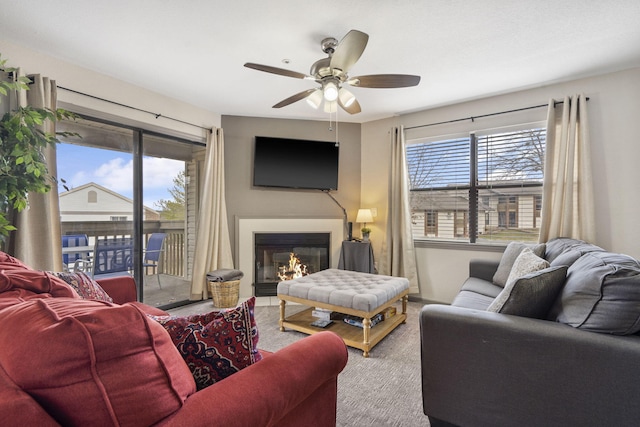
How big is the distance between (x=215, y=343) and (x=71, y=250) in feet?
9.43

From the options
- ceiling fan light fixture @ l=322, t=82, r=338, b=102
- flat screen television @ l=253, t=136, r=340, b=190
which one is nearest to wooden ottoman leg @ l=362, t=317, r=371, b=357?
ceiling fan light fixture @ l=322, t=82, r=338, b=102

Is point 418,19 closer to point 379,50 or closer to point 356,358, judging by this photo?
point 379,50

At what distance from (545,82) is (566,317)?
2761 millimetres

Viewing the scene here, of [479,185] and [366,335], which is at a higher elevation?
[479,185]

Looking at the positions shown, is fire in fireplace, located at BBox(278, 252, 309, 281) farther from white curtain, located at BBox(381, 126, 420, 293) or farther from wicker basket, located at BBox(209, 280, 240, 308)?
white curtain, located at BBox(381, 126, 420, 293)

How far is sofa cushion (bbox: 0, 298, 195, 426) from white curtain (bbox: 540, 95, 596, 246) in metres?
3.57

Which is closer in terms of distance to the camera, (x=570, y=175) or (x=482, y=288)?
(x=482, y=288)

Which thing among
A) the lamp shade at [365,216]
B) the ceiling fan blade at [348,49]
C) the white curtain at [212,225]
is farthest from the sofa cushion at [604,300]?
the white curtain at [212,225]

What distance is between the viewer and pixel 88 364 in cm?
59

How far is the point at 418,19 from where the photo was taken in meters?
2.08

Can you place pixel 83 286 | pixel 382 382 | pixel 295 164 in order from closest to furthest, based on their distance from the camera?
pixel 83 286 → pixel 382 382 → pixel 295 164

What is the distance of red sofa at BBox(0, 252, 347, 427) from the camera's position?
1.90ft

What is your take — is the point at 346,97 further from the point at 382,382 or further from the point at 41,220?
the point at 41,220

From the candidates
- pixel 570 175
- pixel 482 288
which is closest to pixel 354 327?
pixel 482 288
